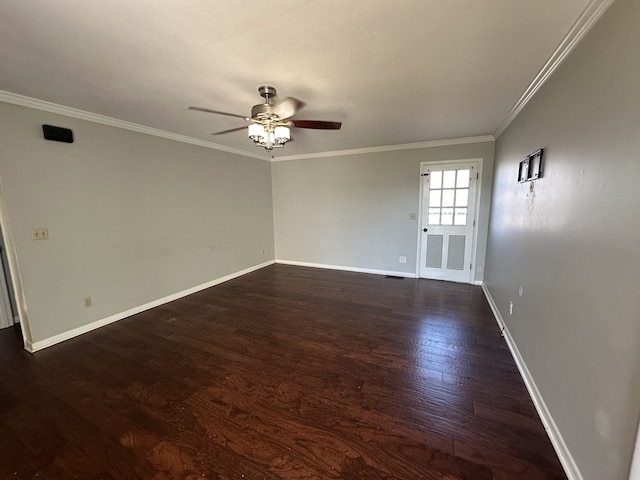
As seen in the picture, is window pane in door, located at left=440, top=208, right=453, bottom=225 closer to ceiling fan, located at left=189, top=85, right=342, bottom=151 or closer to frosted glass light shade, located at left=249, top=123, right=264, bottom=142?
ceiling fan, located at left=189, top=85, right=342, bottom=151

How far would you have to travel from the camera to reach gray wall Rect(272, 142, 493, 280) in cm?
459

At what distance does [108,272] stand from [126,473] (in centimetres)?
248

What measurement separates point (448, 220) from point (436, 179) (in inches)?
29.1

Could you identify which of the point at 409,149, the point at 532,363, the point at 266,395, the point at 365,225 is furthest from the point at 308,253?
the point at 532,363

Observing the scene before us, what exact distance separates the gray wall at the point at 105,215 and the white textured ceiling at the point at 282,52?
0.51 m

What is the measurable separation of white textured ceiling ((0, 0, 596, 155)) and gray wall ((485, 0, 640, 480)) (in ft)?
1.28

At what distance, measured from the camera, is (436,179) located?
4.52m

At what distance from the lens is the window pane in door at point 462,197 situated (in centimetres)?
436

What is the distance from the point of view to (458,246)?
453 cm

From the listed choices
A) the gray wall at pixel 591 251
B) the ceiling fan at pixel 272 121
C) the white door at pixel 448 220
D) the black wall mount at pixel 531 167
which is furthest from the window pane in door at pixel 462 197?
the ceiling fan at pixel 272 121

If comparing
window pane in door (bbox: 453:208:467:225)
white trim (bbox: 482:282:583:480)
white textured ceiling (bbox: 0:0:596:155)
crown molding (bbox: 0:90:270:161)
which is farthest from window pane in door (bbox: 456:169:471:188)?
crown molding (bbox: 0:90:270:161)

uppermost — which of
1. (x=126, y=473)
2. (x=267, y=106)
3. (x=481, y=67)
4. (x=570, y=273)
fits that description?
(x=481, y=67)

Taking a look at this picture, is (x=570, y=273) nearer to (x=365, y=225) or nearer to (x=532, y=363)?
(x=532, y=363)

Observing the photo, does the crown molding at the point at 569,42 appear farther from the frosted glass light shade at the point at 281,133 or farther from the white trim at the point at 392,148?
the frosted glass light shade at the point at 281,133
